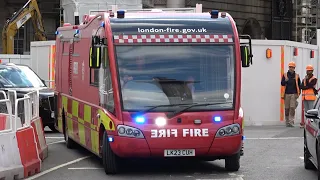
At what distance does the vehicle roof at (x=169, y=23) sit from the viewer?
479 inches

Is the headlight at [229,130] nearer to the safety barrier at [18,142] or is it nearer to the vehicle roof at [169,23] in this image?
the vehicle roof at [169,23]

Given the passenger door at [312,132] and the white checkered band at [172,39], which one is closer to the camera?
the passenger door at [312,132]

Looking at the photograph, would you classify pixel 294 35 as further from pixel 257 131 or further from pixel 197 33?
pixel 197 33

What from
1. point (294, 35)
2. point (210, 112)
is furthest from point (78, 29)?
point (294, 35)

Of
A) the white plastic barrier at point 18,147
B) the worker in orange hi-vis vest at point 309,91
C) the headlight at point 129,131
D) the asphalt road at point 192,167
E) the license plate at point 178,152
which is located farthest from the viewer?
the worker in orange hi-vis vest at point 309,91

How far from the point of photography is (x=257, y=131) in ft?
68.0

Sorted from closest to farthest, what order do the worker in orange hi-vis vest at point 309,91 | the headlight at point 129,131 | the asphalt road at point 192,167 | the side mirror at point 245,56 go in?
the headlight at point 129,131, the asphalt road at point 192,167, the side mirror at point 245,56, the worker in orange hi-vis vest at point 309,91

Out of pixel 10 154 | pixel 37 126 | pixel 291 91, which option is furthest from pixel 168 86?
pixel 291 91

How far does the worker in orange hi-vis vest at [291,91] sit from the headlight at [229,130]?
1063cm

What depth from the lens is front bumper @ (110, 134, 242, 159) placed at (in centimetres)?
1150

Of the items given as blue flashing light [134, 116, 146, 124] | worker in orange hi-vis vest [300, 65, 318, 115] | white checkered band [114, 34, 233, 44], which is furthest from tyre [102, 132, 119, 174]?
worker in orange hi-vis vest [300, 65, 318, 115]

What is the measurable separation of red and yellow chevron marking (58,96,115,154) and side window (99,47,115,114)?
0.16 metres

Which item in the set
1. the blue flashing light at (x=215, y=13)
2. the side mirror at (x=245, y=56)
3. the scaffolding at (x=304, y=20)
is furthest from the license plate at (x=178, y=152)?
the scaffolding at (x=304, y=20)

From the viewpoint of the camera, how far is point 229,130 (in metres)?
11.8
